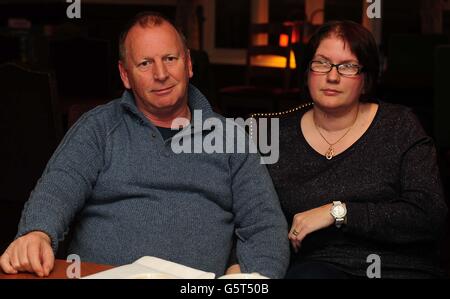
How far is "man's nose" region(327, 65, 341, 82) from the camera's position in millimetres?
2266

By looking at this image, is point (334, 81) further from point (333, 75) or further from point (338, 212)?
point (338, 212)

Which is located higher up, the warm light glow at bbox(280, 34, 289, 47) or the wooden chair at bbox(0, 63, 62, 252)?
the warm light glow at bbox(280, 34, 289, 47)

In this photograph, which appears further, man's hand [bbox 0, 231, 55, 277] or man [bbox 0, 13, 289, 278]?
man [bbox 0, 13, 289, 278]

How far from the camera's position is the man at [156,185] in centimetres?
208

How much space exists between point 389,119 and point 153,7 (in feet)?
23.3

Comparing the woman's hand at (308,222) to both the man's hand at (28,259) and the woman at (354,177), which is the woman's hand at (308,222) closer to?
the woman at (354,177)

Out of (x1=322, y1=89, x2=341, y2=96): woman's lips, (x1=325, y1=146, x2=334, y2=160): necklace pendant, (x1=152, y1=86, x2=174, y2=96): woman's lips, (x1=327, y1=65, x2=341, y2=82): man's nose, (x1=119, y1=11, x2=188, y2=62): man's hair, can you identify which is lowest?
(x1=325, y1=146, x2=334, y2=160): necklace pendant

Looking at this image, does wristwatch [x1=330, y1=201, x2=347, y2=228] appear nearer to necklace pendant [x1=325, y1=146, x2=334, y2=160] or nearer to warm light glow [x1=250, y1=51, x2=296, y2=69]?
necklace pendant [x1=325, y1=146, x2=334, y2=160]

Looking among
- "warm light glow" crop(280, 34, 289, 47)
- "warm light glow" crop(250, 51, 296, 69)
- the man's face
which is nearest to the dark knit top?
the man's face

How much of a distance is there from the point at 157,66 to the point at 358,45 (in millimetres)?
608

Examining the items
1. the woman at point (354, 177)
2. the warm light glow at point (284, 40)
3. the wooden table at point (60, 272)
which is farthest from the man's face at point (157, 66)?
the warm light glow at point (284, 40)

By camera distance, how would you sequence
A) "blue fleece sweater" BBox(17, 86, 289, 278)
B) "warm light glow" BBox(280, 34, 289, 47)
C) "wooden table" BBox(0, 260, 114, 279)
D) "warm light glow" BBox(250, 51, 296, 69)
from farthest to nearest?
1. "warm light glow" BBox(250, 51, 296, 69)
2. "warm light glow" BBox(280, 34, 289, 47)
3. "blue fleece sweater" BBox(17, 86, 289, 278)
4. "wooden table" BBox(0, 260, 114, 279)

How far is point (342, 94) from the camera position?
2.29 meters

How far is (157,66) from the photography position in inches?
86.1
